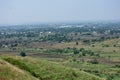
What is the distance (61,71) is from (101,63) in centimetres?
5903

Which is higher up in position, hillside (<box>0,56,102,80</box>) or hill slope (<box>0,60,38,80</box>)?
hill slope (<box>0,60,38,80</box>)

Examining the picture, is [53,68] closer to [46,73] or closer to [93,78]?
[46,73]

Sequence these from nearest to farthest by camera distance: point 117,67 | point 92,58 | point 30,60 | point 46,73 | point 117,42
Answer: point 46,73
point 30,60
point 117,67
point 92,58
point 117,42

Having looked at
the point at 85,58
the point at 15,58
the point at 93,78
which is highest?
the point at 15,58

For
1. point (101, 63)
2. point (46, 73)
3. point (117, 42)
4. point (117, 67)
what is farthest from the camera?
point (117, 42)

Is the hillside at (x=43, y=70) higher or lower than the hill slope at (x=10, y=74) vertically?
lower

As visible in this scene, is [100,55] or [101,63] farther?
[100,55]

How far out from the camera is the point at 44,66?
31.0m

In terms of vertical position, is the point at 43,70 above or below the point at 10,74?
below

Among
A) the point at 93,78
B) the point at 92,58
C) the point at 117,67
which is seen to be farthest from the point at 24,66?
the point at 92,58

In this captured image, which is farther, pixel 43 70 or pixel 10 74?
pixel 43 70

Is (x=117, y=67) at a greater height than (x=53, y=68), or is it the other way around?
(x=53, y=68)

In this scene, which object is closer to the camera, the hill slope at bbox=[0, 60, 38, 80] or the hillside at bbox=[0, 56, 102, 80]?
the hill slope at bbox=[0, 60, 38, 80]

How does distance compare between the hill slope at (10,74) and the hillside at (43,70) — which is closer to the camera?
the hill slope at (10,74)
